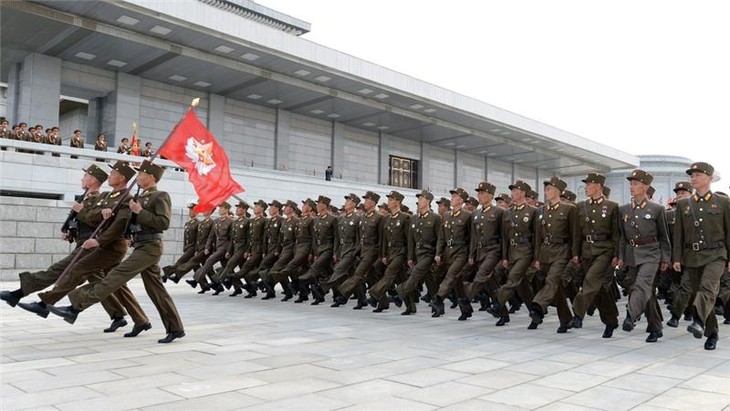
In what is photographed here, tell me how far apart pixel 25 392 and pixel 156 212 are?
8.41 ft

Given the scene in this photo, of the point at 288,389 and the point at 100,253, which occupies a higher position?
the point at 100,253

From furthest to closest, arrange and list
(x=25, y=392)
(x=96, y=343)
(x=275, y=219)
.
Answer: (x=275, y=219)
(x=96, y=343)
(x=25, y=392)

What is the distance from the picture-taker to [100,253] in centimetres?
619

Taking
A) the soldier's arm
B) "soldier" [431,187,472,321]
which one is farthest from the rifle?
"soldier" [431,187,472,321]

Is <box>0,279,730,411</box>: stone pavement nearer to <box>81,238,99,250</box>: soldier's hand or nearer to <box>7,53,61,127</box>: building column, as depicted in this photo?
<box>81,238,99,250</box>: soldier's hand

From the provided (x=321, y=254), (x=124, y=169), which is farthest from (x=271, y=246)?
(x=124, y=169)

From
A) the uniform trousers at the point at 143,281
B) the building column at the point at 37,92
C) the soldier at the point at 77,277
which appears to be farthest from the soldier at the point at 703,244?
the building column at the point at 37,92

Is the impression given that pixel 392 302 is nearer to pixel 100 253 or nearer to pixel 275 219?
pixel 275 219

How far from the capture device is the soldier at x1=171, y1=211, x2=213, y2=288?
12055 mm

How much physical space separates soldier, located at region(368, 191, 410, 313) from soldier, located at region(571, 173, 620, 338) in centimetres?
283

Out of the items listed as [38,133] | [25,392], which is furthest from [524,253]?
[38,133]

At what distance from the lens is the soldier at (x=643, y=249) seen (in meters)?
6.32

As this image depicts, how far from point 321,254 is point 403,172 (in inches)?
1094

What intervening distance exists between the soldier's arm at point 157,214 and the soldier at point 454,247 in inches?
156
